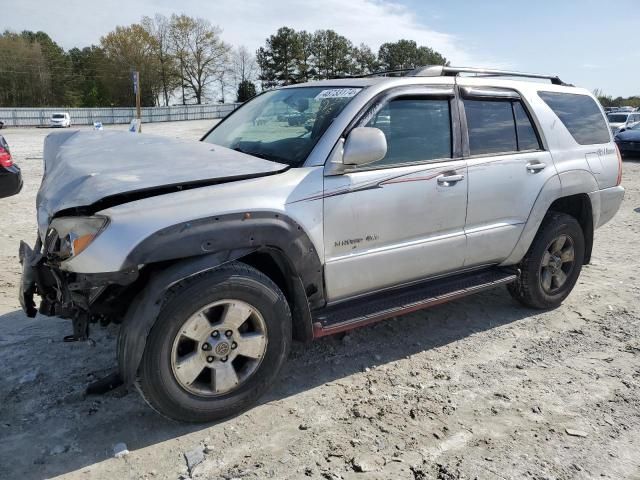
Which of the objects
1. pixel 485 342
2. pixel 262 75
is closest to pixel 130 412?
pixel 485 342

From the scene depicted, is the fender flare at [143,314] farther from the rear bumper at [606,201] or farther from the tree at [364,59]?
the tree at [364,59]

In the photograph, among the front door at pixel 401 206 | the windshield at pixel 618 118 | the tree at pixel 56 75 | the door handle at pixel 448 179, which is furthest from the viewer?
the tree at pixel 56 75

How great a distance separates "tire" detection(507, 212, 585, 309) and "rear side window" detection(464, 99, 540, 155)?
28.1 inches

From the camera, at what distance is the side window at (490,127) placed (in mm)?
3947

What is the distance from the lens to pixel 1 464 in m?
2.59

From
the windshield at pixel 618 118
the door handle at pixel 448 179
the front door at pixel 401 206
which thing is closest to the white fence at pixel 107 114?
the windshield at pixel 618 118

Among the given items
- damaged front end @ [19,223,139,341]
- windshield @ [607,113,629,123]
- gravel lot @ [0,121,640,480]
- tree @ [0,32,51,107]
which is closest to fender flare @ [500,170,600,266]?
gravel lot @ [0,121,640,480]

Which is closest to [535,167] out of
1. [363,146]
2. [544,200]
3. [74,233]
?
[544,200]

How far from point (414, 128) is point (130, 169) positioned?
188 centimetres

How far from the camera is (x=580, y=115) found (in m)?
4.75

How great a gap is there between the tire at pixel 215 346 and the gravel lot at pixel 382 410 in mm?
161

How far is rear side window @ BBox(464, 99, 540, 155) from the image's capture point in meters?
3.96

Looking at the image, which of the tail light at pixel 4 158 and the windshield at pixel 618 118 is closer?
the tail light at pixel 4 158

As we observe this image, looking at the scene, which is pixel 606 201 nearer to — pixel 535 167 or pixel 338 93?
pixel 535 167
